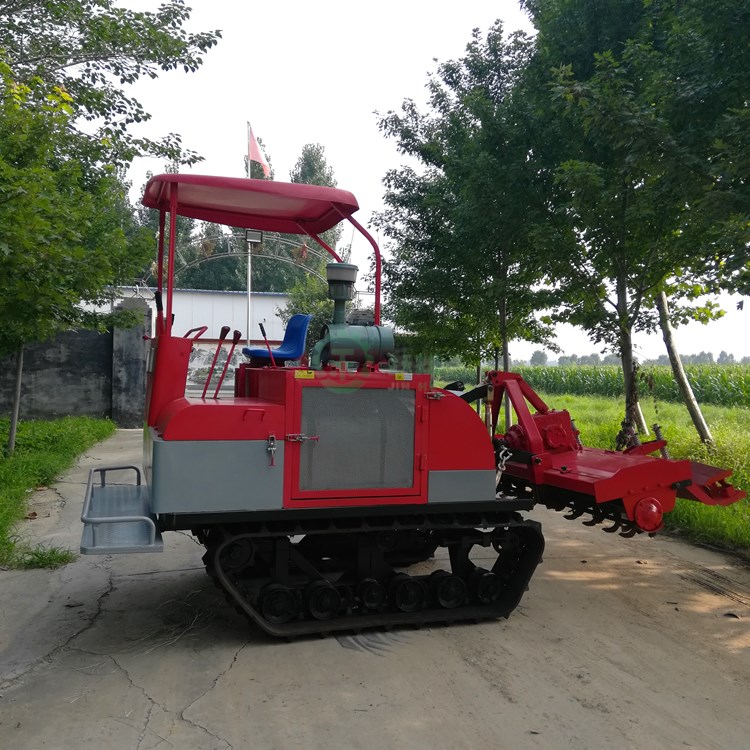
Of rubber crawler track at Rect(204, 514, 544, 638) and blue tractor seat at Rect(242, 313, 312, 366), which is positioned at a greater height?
blue tractor seat at Rect(242, 313, 312, 366)

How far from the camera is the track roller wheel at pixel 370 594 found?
4.46 metres

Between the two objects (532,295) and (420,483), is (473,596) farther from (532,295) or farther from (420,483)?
(532,295)

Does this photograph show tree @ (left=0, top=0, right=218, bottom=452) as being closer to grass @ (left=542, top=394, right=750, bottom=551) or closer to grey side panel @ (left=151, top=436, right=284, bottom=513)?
grey side panel @ (left=151, top=436, right=284, bottom=513)

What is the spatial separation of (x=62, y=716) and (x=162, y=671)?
0.60 metres

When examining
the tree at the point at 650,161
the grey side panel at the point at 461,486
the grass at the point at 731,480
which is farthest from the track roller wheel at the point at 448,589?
the grass at the point at 731,480

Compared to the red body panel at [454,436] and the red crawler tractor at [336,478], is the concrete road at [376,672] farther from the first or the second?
the red body panel at [454,436]

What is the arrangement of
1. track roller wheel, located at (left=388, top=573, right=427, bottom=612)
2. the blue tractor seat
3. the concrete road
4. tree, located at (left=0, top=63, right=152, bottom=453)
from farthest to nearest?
1. the blue tractor seat
2. tree, located at (left=0, top=63, right=152, bottom=453)
3. track roller wheel, located at (left=388, top=573, right=427, bottom=612)
4. the concrete road

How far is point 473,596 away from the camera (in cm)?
471

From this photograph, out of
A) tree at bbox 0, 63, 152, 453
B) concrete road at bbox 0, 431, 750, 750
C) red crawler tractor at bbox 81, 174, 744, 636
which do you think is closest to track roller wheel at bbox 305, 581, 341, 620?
red crawler tractor at bbox 81, 174, 744, 636

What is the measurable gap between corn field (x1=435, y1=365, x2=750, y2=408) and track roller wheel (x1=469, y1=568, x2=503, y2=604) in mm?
12082

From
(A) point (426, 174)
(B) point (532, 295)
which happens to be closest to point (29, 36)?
(A) point (426, 174)

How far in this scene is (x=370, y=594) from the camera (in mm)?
4477

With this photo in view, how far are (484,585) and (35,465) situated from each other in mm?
7254

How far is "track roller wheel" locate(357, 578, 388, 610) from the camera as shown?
4.46m
